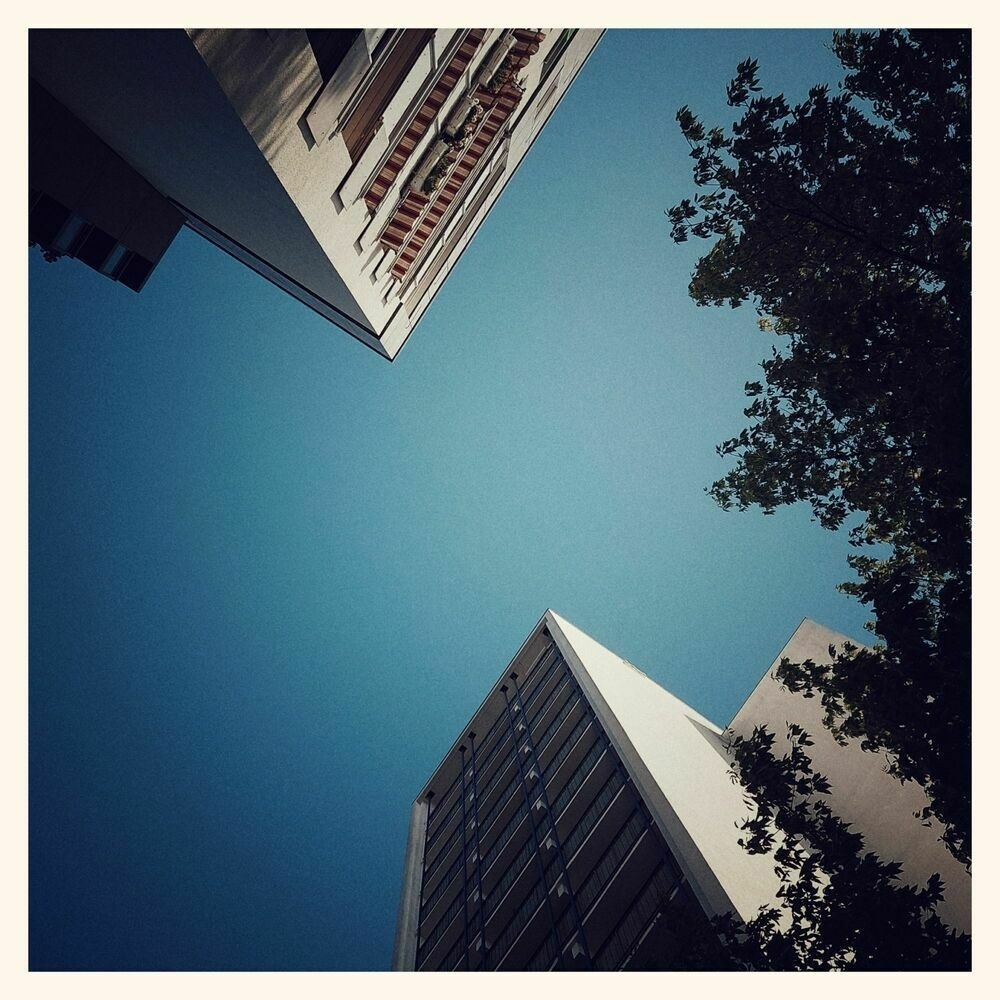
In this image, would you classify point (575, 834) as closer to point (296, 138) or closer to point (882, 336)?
point (882, 336)

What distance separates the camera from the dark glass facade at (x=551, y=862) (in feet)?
31.4

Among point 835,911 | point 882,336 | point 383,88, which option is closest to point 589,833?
point 835,911

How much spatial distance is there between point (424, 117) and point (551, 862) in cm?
1824

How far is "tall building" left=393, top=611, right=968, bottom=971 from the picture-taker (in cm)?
936

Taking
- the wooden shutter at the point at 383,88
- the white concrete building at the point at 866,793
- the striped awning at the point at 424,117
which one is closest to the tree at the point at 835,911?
the white concrete building at the point at 866,793

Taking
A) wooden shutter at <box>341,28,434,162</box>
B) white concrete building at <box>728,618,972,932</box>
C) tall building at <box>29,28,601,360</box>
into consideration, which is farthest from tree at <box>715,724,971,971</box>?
wooden shutter at <box>341,28,434,162</box>

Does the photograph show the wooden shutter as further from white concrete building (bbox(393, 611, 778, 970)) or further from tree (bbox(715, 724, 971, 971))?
white concrete building (bbox(393, 611, 778, 970))

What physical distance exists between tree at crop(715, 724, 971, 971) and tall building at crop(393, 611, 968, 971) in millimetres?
816

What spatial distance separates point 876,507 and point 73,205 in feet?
43.0

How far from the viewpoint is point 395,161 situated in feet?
30.1

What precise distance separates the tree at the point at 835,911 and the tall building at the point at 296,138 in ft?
29.3

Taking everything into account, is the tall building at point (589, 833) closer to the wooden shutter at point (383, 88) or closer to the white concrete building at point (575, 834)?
A: the white concrete building at point (575, 834)

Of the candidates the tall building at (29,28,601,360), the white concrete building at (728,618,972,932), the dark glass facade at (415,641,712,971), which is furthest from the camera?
the white concrete building at (728,618,972,932)
